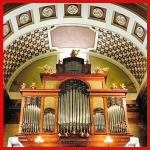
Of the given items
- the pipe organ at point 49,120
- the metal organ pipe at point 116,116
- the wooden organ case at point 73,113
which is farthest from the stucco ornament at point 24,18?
the metal organ pipe at point 116,116

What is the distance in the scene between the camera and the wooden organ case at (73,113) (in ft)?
31.9

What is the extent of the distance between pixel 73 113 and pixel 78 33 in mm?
3463

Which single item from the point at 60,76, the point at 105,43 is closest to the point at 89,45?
the point at 105,43

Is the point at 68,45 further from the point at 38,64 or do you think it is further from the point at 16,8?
the point at 16,8

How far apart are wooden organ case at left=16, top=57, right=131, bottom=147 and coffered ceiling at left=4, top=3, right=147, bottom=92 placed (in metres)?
1.62

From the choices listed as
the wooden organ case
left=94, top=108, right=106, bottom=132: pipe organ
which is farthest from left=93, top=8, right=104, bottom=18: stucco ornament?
left=94, top=108, right=106, bottom=132: pipe organ

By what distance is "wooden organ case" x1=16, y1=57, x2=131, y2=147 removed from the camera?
9.71 m

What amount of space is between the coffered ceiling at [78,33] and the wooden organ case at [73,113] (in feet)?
5.31

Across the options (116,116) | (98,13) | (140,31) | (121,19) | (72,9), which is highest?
(72,9)

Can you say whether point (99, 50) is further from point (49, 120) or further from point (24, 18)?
point (49, 120)

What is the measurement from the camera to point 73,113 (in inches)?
406

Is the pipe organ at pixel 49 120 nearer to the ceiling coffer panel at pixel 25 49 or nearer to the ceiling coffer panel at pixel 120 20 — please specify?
the ceiling coffer panel at pixel 25 49

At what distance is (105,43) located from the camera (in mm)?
12648

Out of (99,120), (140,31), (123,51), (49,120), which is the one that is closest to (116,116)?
(99,120)
